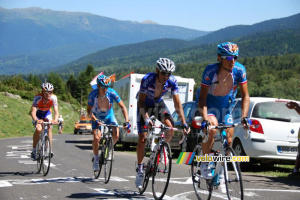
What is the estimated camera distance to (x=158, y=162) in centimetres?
687

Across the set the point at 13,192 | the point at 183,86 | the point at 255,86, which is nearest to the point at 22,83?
the point at 255,86

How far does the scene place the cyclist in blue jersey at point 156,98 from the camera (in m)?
6.86

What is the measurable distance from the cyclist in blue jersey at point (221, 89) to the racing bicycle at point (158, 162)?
65cm

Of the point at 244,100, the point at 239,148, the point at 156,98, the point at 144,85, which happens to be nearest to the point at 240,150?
the point at 239,148

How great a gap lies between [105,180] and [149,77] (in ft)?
8.80

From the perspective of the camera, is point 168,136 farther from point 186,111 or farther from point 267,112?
point 186,111

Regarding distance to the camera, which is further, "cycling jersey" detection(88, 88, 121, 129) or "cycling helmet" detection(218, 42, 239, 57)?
"cycling jersey" detection(88, 88, 121, 129)

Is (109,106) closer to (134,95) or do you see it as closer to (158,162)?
(158,162)

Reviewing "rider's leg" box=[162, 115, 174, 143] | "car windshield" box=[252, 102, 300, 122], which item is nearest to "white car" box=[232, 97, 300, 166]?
"car windshield" box=[252, 102, 300, 122]

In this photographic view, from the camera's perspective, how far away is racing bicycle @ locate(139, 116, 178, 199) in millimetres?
6574

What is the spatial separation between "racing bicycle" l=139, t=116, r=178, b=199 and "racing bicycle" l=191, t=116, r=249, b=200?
1.32ft

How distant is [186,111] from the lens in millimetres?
14484

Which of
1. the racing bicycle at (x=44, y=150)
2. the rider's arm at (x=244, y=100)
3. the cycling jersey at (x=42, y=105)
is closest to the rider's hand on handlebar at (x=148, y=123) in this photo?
the rider's arm at (x=244, y=100)

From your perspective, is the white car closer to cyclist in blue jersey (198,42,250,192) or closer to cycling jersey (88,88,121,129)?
cycling jersey (88,88,121,129)
